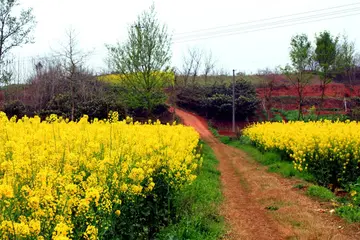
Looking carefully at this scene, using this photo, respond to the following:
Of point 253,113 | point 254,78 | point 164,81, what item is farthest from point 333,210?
point 254,78

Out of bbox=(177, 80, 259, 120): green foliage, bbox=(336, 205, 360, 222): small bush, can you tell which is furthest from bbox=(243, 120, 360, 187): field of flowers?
bbox=(177, 80, 259, 120): green foliage

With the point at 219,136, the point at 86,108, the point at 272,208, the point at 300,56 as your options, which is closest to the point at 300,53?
the point at 300,56

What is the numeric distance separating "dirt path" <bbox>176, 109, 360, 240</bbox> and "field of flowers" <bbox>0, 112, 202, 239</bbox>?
2123 mm

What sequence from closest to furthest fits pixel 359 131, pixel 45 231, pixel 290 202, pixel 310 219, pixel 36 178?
1. pixel 45 231
2. pixel 36 178
3. pixel 310 219
4. pixel 290 202
5. pixel 359 131

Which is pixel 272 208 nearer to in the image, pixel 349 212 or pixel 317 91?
pixel 349 212

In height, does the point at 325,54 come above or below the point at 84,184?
above

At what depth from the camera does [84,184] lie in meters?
4.81

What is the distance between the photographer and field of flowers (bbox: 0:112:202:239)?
368cm

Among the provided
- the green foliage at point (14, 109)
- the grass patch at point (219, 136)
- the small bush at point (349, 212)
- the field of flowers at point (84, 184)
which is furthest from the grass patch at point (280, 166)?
the green foliage at point (14, 109)

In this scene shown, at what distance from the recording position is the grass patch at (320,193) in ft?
35.1

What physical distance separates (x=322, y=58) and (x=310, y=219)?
95.5 ft

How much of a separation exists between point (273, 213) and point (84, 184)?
6.21 metres

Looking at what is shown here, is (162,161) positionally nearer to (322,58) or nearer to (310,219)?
(310,219)

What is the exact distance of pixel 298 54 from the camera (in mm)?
35000
